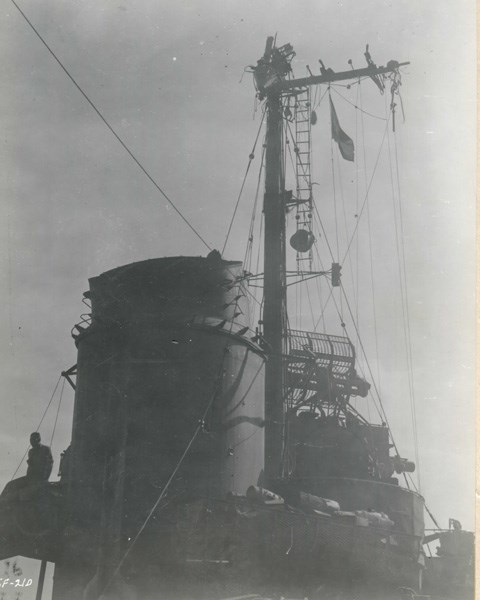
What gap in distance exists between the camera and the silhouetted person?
50.2 feet

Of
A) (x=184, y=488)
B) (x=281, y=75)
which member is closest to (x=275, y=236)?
(x=281, y=75)

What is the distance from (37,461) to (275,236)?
9477mm

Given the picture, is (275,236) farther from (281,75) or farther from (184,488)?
(184,488)

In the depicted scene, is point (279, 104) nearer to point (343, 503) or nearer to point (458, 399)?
point (343, 503)

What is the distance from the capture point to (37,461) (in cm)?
1534

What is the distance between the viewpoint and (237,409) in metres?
15.4

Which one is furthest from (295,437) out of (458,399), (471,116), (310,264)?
(471,116)

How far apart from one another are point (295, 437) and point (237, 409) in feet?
23.1

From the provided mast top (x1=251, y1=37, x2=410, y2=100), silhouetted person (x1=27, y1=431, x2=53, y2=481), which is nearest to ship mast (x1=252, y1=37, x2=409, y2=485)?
mast top (x1=251, y1=37, x2=410, y2=100)

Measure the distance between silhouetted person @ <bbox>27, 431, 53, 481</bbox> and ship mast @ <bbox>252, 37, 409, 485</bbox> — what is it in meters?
5.74

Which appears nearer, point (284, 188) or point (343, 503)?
point (343, 503)

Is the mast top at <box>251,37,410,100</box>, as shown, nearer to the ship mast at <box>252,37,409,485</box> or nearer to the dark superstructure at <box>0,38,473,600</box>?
the ship mast at <box>252,37,409,485</box>

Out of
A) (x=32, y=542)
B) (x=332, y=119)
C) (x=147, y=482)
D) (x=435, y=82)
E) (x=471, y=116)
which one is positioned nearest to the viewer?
(x=471, y=116)

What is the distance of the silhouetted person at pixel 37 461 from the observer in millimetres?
15312
